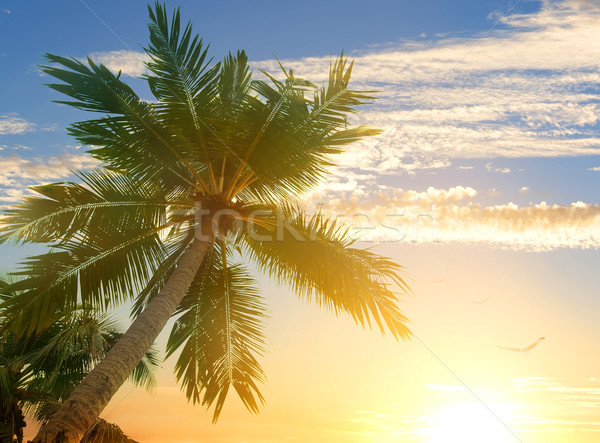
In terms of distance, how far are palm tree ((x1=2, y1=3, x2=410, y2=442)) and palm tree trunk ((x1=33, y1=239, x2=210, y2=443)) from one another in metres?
0.04

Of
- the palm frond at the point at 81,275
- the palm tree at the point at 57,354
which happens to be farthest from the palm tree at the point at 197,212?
the palm tree at the point at 57,354

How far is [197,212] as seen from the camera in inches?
442

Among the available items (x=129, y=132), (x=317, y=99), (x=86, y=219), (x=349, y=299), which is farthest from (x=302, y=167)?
(x=86, y=219)

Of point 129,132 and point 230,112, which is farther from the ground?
point 230,112

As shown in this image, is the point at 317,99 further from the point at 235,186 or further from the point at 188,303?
the point at 188,303

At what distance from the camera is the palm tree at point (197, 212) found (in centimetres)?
993

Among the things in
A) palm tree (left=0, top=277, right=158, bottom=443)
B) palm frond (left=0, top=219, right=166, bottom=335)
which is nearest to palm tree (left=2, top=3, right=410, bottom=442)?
palm frond (left=0, top=219, right=166, bottom=335)

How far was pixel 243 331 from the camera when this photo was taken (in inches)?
464

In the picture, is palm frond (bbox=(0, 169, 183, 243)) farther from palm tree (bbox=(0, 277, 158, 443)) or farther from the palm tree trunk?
palm tree (bbox=(0, 277, 158, 443))

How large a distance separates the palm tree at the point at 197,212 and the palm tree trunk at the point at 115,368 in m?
0.04

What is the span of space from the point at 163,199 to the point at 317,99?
3679 millimetres

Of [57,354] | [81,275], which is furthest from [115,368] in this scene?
[57,354]

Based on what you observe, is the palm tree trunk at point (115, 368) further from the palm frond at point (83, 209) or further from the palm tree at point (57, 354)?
the palm tree at point (57, 354)

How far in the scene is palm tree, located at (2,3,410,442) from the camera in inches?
391
